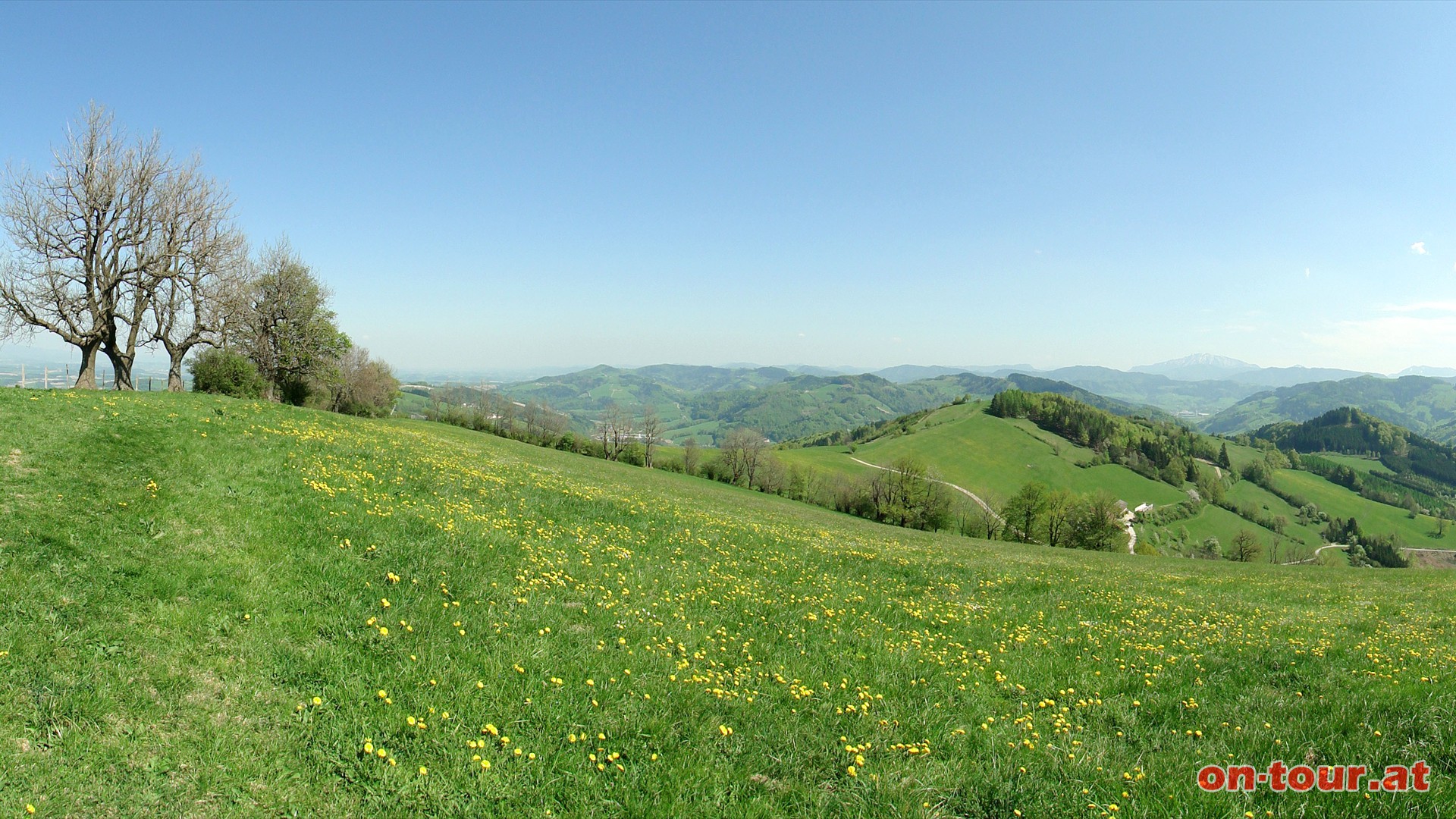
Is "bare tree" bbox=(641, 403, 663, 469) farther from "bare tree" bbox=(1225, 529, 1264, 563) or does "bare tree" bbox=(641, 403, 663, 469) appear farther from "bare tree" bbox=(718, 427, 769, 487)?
"bare tree" bbox=(1225, 529, 1264, 563)

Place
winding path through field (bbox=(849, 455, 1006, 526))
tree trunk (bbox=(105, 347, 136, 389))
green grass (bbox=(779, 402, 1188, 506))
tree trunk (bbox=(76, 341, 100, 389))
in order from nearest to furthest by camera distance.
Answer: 1. tree trunk (bbox=(76, 341, 100, 389))
2. tree trunk (bbox=(105, 347, 136, 389))
3. winding path through field (bbox=(849, 455, 1006, 526))
4. green grass (bbox=(779, 402, 1188, 506))

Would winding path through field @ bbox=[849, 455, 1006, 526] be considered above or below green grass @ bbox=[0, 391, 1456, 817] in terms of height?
below

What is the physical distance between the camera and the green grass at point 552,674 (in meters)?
5.88

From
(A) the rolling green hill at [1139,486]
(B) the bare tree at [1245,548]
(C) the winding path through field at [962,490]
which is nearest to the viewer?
(C) the winding path through field at [962,490]

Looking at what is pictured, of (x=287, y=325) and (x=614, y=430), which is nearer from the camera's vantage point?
(x=287, y=325)

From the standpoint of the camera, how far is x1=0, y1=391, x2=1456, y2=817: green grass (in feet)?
19.3

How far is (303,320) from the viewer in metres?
51.4

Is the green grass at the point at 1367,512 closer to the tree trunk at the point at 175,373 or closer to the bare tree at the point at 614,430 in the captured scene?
the bare tree at the point at 614,430

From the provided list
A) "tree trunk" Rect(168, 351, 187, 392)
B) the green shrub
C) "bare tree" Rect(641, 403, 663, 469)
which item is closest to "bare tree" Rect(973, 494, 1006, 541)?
"bare tree" Rect(641, 403, 663, 469)

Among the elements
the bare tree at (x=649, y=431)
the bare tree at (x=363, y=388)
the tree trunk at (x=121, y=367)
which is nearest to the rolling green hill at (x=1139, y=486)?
the bare tree at (x=649, y=431)

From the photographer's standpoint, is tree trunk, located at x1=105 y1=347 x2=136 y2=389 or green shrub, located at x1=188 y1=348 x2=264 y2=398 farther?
green shrub, located at x1=188 y1=348 x2=264 y2=398

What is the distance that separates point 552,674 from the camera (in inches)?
316

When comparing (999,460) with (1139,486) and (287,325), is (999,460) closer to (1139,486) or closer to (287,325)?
(1139,486)

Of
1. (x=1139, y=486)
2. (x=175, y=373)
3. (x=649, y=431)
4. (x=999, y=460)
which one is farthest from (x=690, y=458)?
(x=1139, y=486)
